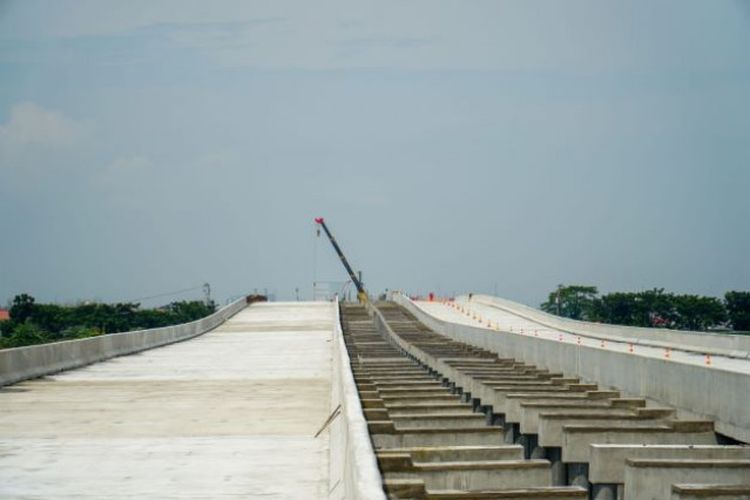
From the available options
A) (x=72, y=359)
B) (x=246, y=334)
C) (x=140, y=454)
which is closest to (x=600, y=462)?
(x=140, y=454)

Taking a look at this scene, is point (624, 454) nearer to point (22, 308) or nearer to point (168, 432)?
point (168, 432)

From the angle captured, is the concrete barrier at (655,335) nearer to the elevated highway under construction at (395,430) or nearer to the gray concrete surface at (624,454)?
the elevated highway under construction at (395,430)

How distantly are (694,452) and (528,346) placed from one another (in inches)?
668

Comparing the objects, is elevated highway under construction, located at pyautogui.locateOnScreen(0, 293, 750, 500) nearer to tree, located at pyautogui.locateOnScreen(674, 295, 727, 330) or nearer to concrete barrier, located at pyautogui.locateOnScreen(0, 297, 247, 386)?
concrete barrier, located at pyautogui.locateOnScreen(0, 297, 247, 386)

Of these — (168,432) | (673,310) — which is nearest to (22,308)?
(673,310)

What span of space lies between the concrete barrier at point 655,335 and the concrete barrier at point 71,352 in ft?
63.8

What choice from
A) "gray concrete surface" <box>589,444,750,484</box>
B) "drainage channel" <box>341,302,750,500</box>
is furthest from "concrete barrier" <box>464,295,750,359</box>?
"gray concrete surface" <box>589,444,750,484</box>

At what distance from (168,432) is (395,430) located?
5861 mm

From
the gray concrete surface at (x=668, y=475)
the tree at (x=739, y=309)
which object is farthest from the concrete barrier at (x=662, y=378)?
the tree at (x=739, y=309)

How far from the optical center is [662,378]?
693 inches

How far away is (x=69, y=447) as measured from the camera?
1731cm

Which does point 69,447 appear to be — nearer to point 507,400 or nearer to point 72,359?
point 507,400

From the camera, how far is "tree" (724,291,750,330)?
15262 centimetres

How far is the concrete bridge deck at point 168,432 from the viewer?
47.0 feet
